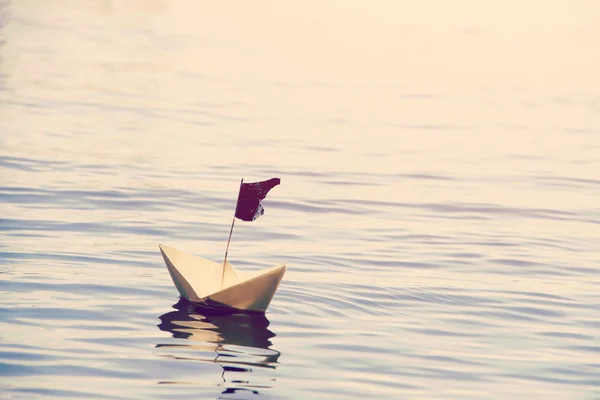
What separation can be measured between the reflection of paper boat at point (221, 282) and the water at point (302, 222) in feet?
0.65

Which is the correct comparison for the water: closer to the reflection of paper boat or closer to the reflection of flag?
the reflection of paper boat

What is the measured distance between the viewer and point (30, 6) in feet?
191

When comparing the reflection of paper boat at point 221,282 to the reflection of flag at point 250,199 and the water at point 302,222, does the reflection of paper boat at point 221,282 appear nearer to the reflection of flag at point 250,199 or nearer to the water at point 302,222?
the water at point 302,222

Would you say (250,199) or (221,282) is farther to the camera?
(221,282)

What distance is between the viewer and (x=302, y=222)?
1697 cm

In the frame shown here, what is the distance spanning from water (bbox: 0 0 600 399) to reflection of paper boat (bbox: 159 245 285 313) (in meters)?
0.20

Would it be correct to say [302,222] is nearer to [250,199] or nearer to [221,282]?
[221,282]

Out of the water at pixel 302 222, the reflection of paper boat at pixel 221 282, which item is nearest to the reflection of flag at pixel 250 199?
the reflection of paper boat at pixel 221 282

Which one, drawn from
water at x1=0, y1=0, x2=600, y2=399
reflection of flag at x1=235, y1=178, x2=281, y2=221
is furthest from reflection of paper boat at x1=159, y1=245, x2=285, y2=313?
reflection of flag at x1=235, y1=178, x2=281, y2=221

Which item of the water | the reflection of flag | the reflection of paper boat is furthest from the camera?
the reflection of flag

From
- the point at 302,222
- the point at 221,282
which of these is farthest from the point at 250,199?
the point at 302,222

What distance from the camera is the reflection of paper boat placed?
423 inches

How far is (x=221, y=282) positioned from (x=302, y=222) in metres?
5.82

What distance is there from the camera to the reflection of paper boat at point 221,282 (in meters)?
10.7
